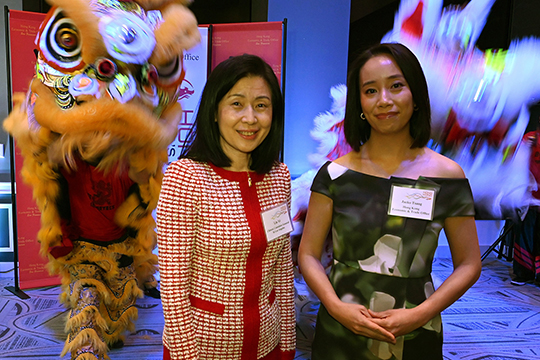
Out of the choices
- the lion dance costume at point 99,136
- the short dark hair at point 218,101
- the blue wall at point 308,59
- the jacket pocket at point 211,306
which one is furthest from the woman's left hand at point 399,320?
the blue wall at point 308,59

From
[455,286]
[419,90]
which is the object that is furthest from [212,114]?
[455,286]

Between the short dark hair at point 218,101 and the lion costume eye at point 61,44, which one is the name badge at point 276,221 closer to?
the short dark hair at point 218,101

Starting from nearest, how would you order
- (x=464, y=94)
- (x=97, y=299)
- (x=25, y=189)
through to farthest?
(x=97, y=299), (x=464, y=94), (x=25, y=189)

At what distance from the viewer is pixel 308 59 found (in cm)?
370

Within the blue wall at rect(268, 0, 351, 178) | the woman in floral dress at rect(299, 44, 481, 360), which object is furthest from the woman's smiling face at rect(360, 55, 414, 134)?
the blue wall at rect(268, 0, 351, 178)

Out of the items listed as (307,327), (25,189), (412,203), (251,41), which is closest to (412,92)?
(412,203)

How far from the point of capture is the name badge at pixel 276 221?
121cm

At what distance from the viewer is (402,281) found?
3.86ft

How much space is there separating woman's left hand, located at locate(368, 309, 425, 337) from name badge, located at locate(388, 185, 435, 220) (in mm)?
266

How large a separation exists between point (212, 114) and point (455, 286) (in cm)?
84

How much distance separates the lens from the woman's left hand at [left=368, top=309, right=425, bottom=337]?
1.12 meters

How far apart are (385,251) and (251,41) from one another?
2498mm

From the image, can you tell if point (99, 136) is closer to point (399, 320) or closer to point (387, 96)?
point (387, 96)

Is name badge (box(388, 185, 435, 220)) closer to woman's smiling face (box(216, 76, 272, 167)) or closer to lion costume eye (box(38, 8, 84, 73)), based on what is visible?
woman's smiling face (box(216, 76, 272, 167))
